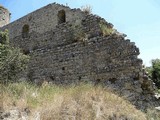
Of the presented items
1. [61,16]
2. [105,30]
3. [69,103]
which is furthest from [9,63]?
[61,16]

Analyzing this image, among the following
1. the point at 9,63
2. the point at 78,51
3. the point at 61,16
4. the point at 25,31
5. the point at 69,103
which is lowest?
the point at 69,103

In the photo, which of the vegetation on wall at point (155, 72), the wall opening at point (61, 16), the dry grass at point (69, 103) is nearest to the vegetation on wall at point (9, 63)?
the dry grass at point (69, 103)

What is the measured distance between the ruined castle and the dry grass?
8.94 feet

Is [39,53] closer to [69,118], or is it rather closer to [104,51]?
[104,51]

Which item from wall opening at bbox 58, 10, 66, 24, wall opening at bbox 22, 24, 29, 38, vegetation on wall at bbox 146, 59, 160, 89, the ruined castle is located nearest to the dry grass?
the ruined castle

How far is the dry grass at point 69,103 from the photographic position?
23.2ft

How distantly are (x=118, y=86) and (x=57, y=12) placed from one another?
533 cm

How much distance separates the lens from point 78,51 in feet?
43.0

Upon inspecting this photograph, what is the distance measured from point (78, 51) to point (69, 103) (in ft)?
18.9

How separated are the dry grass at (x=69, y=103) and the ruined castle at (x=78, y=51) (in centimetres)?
273

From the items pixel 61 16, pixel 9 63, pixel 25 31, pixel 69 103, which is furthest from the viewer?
pixel 25 31

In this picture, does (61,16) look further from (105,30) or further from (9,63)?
(9,63)

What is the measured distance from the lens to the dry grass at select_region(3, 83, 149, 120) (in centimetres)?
709

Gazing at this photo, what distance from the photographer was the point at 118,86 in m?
11.5
